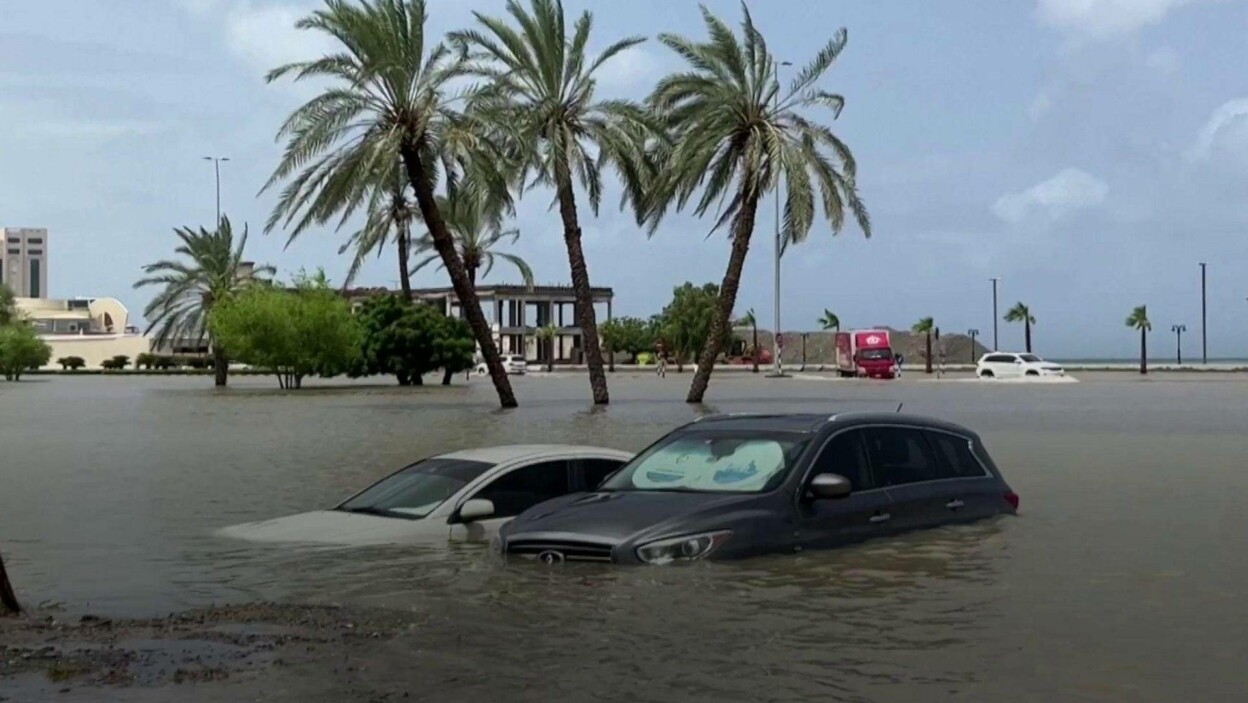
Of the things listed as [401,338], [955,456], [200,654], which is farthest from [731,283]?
[200,654]

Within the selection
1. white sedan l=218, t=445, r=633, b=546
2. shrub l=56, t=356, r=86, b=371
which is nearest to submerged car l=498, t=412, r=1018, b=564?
white sedan l=218, t=445, r=633, b=546

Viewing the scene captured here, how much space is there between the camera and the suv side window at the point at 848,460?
1079cm

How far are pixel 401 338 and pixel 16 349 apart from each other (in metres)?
40.8

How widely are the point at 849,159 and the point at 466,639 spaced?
36.4 metres

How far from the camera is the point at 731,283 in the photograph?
1794 inches

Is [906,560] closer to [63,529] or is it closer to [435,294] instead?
[63,529]

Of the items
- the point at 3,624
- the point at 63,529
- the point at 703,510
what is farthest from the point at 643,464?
the point at 63,529

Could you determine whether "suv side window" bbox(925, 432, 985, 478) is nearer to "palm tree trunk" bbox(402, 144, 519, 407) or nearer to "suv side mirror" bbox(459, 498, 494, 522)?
"suv side mirror" bbox(459, 498, 494, 522)

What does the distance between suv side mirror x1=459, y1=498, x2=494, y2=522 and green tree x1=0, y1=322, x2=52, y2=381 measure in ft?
310

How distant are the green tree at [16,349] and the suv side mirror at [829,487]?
317ft

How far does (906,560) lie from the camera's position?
11109 millimetres

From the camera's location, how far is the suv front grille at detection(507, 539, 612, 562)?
9891 mm

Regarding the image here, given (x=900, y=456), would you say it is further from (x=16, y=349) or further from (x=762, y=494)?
(x=16, y=349)

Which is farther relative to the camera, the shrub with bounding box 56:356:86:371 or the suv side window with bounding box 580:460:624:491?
the shrub with bounding box 56:356:86:371
